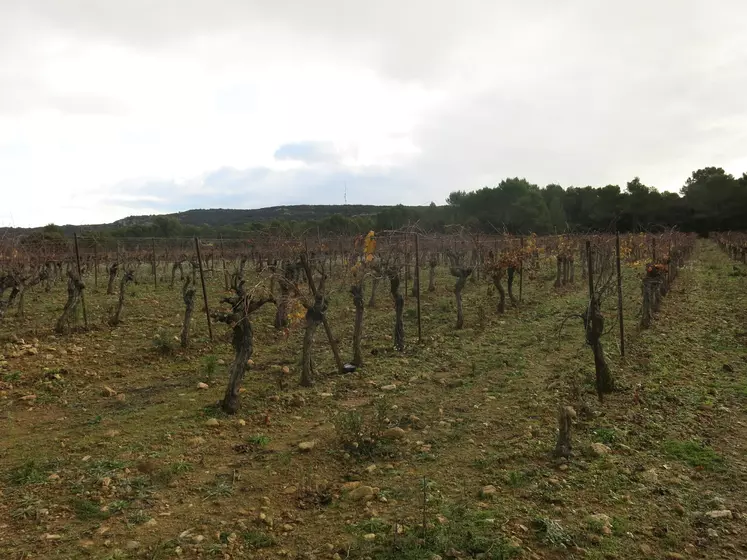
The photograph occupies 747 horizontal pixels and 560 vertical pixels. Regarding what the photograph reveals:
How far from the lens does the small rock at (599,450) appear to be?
512 centimetres

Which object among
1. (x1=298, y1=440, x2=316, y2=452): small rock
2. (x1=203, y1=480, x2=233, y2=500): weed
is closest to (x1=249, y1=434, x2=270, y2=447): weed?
(x1=298, y1=440, x2=316, y2=452): small rock

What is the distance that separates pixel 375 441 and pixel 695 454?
3437mm

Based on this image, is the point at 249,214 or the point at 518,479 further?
the point at 249,214

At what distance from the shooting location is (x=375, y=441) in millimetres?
5637

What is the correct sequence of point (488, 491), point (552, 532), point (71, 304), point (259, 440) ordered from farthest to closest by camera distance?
point (71, 304) → point (259, 440) → point (488, 491) → point (552, 532)

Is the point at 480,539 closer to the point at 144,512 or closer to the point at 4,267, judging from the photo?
the point at 144,512

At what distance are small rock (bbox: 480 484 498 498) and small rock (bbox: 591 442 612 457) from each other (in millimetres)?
1334

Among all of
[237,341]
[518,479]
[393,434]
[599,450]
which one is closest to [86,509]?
[237,341]

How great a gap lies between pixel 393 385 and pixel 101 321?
8930 millimetres

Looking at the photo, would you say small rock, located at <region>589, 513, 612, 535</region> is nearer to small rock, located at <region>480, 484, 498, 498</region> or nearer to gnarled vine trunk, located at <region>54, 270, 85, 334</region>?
small rock, located at <region>480, 484, 498, 498</region>

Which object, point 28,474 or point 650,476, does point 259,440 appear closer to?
point 28,474

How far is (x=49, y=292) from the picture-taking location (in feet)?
61.1

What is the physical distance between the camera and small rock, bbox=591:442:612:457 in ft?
16.8

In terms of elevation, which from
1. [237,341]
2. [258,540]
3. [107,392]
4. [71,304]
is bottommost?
[258,540]
